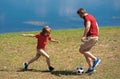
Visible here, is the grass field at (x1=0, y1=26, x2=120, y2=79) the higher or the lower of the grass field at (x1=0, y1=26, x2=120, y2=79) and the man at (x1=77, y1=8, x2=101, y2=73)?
the lower

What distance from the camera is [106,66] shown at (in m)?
12.8

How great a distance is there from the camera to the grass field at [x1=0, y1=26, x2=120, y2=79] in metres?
11.5

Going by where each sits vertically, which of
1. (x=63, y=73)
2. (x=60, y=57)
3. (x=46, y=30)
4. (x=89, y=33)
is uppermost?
(x=46, y=30)

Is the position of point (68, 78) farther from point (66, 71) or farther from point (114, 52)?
point (114, 52)

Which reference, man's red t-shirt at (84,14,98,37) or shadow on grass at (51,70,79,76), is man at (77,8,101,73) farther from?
shadow on grass at (51,70,79,76)

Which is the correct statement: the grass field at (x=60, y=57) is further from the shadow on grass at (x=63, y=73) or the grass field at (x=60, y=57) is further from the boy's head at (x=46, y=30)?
the boy's head at (x=46, y=30)

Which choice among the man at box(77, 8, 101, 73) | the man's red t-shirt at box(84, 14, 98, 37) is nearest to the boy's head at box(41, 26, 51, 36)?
the man at box(77, 8, 101, 73)

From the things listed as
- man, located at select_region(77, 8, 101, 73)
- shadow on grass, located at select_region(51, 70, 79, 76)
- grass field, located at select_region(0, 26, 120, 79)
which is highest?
man, located at select_region(77, 8, 101, 73)

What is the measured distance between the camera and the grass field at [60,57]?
454 inches

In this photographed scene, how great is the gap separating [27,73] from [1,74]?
0.78 meters

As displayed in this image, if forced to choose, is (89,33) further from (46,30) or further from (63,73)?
(63,73)

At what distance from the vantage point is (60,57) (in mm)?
14430

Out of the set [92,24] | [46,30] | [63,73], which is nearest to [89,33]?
[92,24]

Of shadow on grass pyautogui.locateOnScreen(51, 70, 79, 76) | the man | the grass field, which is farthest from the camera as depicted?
shadow on grass pyautogui.locateOnScreen(51, 70, 79, 76)
